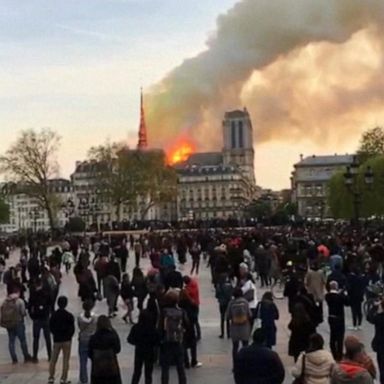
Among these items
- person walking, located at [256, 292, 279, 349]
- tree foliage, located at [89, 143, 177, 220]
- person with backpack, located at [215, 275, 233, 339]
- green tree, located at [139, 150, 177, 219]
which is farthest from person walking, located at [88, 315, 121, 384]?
green tree, located at [139, 150, 177, 219]

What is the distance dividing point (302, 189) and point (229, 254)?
16893 centimetres

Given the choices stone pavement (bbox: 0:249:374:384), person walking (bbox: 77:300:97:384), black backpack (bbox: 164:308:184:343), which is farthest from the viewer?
stone pavement (bbox: 0:249:374:384)

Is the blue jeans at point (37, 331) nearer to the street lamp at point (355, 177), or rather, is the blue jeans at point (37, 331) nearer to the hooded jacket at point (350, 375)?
the hooded jacket at point (350, 375)

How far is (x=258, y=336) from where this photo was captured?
10867 mm

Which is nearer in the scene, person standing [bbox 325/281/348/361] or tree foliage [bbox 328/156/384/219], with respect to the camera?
person standing [bbox 325/281/348/361]

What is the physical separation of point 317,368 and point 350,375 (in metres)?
0.70

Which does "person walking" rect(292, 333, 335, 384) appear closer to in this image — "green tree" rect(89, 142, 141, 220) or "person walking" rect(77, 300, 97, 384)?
"person walking" rect(77, 300, 97, 384)

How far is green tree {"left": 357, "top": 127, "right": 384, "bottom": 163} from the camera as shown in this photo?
10369 cm

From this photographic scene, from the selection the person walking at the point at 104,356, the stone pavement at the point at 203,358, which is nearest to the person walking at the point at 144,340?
the person walking at the point at 104,356

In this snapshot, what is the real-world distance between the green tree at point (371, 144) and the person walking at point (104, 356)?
91.4 m

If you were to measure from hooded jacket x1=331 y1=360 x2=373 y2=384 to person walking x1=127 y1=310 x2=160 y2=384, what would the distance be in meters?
4.86

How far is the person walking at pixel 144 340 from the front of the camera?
14.2 metres

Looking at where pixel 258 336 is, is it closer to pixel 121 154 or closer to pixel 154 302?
pixel 154 302

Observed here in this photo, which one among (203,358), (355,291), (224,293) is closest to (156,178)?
(355,291)
